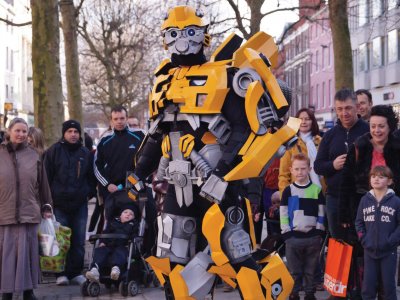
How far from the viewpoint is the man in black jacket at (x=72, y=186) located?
9.91 m

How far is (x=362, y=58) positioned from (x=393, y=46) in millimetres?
7256

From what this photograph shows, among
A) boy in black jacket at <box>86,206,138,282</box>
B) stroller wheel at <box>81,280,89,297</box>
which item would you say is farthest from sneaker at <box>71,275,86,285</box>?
stroller wheel at <box>81,280,89,297</box>

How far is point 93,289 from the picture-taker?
8.96m

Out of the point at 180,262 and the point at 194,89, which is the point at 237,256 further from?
the point at 194,89

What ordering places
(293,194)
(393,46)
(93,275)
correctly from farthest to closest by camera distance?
1. (393,46)
2. (93,275)
3. (293,194)

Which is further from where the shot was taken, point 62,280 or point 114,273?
point 62,280

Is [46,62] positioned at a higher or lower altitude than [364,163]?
higher

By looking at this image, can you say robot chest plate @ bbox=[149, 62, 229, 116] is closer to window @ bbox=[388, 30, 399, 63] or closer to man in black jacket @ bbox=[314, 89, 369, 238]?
man in black jacket @ bbox=[314, 89, 369, 238]

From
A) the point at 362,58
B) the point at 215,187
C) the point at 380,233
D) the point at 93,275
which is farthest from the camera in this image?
the point at 362,58

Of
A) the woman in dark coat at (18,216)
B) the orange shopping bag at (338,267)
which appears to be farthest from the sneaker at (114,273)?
the orange shopping bag at (338,267)

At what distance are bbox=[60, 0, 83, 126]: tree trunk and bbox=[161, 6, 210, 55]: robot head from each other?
15007 millimetres

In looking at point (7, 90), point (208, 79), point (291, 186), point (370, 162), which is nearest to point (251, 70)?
point (208, 79)

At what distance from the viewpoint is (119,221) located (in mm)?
9477

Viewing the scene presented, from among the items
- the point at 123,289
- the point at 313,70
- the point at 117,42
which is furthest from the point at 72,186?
the point at 313,70
